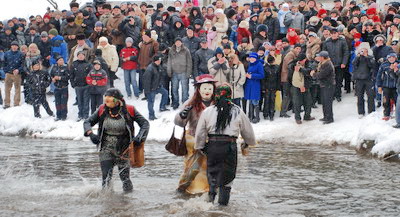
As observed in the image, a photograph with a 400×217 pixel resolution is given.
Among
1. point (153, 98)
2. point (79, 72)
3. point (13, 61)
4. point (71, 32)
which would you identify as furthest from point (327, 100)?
point (13, 61)

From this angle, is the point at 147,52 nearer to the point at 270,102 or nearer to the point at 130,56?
the point at 130,56

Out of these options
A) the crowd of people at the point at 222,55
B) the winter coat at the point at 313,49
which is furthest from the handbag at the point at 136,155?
the winter coat at the point at 313,49

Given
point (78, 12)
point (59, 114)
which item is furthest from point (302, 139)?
point (78, 12)

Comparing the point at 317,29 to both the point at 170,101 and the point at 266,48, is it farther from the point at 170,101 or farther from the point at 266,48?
the point at 170,101

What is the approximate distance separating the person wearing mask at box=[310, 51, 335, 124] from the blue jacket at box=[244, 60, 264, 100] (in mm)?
1522

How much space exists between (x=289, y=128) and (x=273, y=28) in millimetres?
4416

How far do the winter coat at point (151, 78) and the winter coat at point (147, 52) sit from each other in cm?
102

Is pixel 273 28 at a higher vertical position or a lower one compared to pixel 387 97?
higher

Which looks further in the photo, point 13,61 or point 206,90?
point 13,61

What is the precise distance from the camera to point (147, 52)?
21.9 m

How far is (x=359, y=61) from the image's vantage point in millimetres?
18344

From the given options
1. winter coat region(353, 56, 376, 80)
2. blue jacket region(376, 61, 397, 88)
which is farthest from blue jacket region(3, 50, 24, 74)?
blue jacket region(376, 61, 397, 88)

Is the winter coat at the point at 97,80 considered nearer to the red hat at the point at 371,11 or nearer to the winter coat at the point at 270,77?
the winter coat at the point at 270,77

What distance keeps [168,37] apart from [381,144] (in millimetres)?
9036
